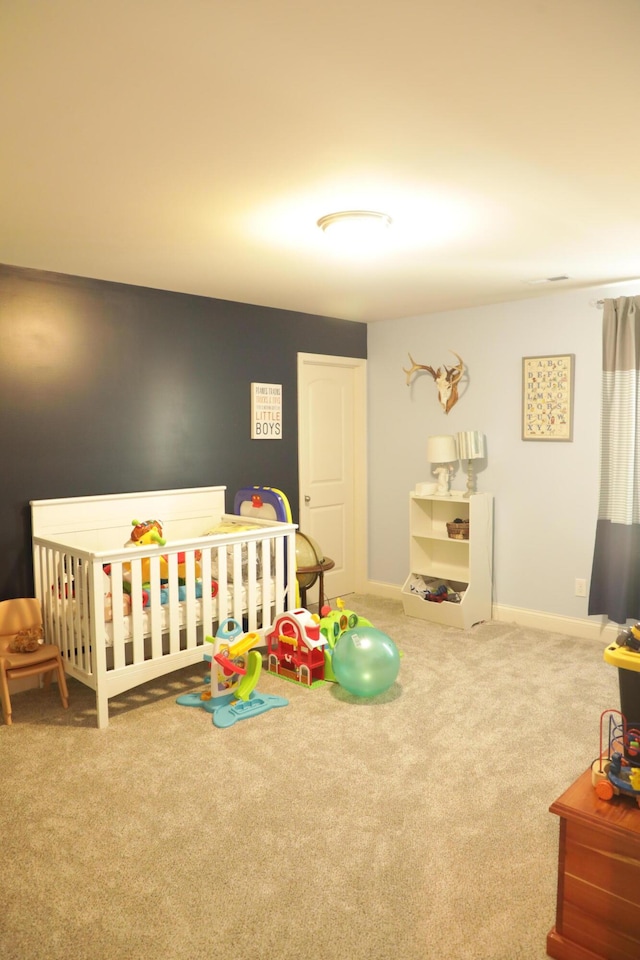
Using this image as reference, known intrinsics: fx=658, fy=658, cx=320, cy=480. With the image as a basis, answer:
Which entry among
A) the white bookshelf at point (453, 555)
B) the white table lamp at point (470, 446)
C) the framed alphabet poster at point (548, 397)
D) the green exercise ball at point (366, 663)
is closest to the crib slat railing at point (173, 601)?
the green exercise ball at point (366, 663)

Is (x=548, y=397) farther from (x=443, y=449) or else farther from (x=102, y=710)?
(x=102, y=710)

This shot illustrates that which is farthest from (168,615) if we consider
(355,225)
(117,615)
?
(355,225)

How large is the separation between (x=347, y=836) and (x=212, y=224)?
2.32 meters

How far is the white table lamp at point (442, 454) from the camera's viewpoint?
4.55m

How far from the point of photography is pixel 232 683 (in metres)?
3.31

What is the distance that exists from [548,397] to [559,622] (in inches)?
58.0

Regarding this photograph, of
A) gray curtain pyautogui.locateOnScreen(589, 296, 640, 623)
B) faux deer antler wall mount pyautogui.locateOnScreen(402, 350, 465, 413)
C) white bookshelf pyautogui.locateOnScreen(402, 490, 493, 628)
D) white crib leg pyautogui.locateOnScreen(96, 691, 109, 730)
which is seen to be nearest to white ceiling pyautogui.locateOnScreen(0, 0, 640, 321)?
gray curtain pyautogui.locateOnScreen(589, 296, 640, 623)

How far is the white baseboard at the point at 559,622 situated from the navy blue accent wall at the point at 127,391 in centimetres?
167

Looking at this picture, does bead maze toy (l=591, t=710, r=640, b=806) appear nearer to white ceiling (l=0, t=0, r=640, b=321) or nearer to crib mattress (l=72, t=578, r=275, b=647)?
white ceiling (l=0, t=0, r=640, b=321)

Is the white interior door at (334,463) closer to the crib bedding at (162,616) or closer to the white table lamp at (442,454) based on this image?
the white table lamp at (442,454)

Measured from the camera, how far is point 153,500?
3.92 meters

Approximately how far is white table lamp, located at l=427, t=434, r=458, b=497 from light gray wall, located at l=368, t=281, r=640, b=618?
0.52 feet

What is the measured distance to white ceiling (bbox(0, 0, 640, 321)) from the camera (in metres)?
1.36

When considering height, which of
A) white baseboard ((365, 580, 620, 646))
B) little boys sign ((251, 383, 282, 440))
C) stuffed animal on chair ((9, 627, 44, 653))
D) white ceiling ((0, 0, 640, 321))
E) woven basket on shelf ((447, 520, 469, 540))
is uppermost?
white ceiling ((0, 0, 640, 321))
